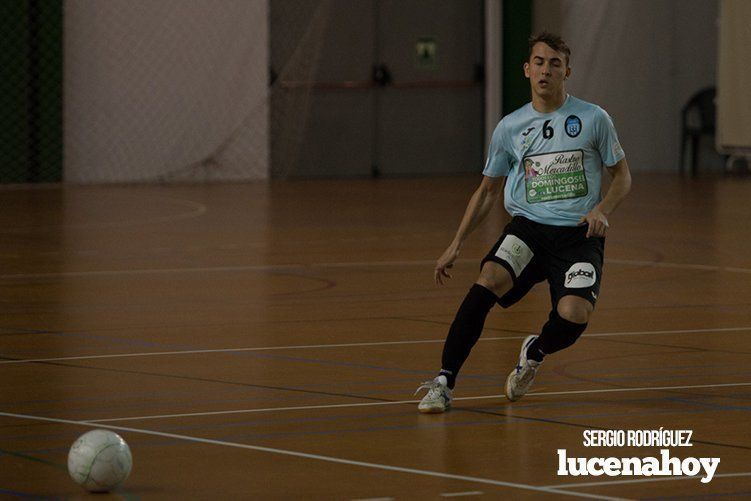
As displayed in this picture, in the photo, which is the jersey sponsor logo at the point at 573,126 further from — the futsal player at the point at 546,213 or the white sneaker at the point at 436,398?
the white sneaker at the point at 436,398

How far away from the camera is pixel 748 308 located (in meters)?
10.1

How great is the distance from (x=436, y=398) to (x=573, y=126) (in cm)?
141

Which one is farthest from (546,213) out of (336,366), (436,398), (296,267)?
(296,267)

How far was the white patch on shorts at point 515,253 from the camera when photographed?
6883mm

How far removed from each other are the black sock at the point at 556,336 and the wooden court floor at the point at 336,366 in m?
0.23

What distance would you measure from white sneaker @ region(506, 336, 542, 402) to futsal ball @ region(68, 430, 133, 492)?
2.16 m

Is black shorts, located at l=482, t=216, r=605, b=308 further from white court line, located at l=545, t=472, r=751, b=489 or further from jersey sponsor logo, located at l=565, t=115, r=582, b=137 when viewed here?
white court line, located at l=545, t=472, r=751, b=489

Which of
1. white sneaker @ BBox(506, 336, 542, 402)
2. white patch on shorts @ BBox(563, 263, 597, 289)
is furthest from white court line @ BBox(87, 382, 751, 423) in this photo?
white patch on shorts @ BBox(563, 263, 597, 289)

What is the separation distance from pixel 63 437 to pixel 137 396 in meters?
0.93

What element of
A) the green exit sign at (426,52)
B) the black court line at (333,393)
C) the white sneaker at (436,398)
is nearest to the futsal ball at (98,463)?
the white sneaker at (436,398)

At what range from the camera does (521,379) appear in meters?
6.83

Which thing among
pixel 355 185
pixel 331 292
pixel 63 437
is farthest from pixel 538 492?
pixel 355 185

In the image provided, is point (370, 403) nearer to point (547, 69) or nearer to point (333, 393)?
point (333, 393)

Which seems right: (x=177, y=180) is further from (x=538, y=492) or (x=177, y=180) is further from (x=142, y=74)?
(x=538, y=492)
